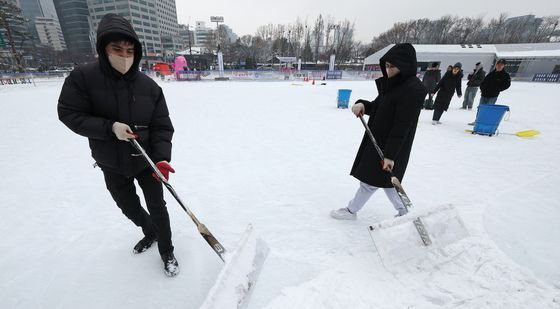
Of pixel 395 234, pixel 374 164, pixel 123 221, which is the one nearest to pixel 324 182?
pixel 374 164

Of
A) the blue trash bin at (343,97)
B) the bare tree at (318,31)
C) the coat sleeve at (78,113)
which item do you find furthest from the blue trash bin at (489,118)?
the bare tree at (318,31)

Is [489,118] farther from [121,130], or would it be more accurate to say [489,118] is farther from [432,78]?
[121,130]

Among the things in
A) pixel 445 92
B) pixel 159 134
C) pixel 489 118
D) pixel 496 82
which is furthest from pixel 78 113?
pixel 496 82

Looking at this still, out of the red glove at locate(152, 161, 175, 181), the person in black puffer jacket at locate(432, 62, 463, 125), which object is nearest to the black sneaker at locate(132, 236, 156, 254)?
the red glove at locate(152, 161, 175, 181)

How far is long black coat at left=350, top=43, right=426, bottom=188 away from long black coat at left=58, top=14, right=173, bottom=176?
1.75m

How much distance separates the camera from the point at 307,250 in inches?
91.1

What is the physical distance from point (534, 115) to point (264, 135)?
9283 mm

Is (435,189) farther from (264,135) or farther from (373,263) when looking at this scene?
(264,135)

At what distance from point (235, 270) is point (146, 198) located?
87 cm

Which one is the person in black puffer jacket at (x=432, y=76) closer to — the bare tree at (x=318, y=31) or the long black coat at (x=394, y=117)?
the long black coat at (x=394, y=117)

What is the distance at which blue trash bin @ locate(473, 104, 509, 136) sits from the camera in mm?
5383

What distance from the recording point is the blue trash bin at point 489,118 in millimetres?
5383

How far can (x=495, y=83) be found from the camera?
618 centimetres

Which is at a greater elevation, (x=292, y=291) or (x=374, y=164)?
(x=374, y=164)
